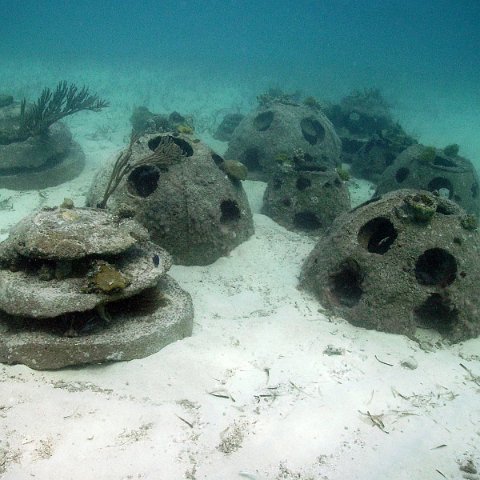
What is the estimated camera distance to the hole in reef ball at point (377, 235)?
5.72 meters

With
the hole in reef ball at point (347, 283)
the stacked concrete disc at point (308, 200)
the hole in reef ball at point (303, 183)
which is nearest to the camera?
the hole in reef ball at point (347, 283)

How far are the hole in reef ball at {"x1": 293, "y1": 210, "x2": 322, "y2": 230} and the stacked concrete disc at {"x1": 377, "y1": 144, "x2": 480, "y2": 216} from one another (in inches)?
123

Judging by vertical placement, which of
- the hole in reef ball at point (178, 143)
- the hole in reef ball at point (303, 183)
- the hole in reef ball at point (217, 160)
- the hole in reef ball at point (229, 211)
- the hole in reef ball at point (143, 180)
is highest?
the hole in reef ball at point (178, 143)

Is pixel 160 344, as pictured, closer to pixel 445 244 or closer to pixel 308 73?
pixel 445 244

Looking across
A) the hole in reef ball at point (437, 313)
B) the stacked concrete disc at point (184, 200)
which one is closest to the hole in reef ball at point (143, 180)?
the stacked concrete disc at point (184, 200)

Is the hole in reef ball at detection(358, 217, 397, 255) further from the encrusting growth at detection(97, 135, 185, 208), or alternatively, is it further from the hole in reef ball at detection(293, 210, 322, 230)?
the encrusting growth at detection(97, 135, 185, 208)

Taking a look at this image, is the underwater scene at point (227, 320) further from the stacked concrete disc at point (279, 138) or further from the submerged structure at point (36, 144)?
the stacked concrete disc at point (279, 138)

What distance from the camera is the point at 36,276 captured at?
4113mm

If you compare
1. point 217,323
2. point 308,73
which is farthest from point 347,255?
point 308,73

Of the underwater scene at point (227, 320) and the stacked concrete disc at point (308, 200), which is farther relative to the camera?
the stacked concrete disc at point (308, 200)

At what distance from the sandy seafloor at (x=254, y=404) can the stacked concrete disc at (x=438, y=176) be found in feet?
18.3

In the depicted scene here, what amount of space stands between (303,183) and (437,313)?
4061 millimetres

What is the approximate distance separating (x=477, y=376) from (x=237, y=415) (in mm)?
3117

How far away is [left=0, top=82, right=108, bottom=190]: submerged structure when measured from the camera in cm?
914
